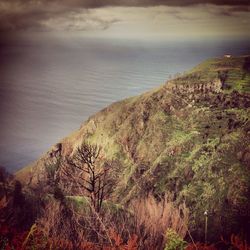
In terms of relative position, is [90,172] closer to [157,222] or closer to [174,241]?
[157,222]

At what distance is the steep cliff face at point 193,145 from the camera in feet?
105

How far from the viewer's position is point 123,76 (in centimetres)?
2230

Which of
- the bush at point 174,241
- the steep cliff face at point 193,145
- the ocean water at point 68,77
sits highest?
the ocean water at point 68,77

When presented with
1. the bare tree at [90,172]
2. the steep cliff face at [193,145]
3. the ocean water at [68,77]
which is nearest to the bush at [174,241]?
the bare tree at [90,172]

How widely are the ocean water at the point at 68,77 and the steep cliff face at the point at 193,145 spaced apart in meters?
11.0

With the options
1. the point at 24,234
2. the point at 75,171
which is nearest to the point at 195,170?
the point at 75,171

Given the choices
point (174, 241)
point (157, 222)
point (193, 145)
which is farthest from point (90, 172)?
point (193, 145)

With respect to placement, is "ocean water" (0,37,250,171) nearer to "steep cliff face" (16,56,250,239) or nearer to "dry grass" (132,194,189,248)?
"dry grass" (132,194,189,248)

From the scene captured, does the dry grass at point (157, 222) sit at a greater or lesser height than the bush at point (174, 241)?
lesser

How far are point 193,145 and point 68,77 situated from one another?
19.8m

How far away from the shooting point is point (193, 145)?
37.5 metres

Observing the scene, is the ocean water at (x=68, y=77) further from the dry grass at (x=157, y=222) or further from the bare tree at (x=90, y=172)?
the dry grass at (x=157, y=222)

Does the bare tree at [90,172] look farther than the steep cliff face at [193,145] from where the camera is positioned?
No

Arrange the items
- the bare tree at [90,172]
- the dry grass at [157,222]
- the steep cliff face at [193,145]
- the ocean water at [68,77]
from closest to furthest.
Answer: the bare tree at [90,172] → the dry grass at [157,222] → the ocean water at [68,77] → the steep cliff face at [193,145]
